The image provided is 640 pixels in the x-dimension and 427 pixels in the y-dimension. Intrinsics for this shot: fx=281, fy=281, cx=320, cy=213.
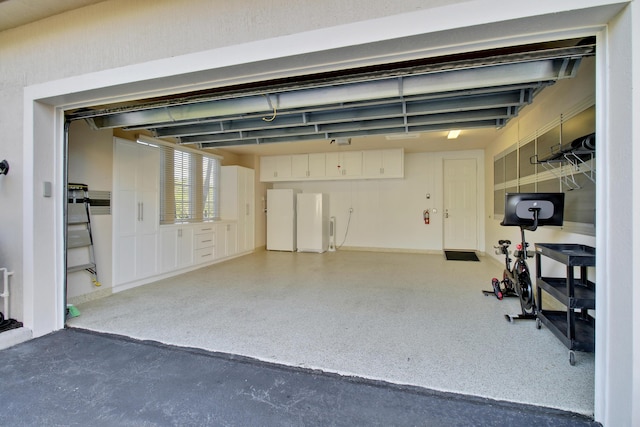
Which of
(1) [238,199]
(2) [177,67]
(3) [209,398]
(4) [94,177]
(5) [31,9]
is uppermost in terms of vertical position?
(5) [31,9]

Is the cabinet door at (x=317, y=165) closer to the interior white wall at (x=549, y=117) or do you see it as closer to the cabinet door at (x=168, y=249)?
the cabinet door at (x=168, y=249)

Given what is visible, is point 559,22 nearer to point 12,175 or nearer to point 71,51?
point 71,51

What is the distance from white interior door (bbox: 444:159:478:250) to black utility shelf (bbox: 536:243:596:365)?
166 inches

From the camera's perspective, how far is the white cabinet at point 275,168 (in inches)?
269

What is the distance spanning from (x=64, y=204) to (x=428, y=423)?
3.35m

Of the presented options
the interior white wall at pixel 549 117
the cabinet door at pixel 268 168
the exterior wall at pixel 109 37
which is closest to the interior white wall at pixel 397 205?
the cabinet door at pixel 268 168

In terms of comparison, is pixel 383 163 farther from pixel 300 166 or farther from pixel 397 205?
pixel 300 166

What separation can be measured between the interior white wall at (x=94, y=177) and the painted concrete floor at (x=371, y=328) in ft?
0.89

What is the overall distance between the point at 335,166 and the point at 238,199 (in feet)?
7.57

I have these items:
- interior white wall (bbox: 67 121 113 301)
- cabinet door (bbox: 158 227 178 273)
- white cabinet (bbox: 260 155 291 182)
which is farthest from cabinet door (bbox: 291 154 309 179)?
interior white wall (bbox: 67 121 113 301)

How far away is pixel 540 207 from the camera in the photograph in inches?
97.3

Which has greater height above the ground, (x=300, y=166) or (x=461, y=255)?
(x=300, y=166)

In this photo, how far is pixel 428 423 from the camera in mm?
1427

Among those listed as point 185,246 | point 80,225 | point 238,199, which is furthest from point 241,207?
point 80,225
